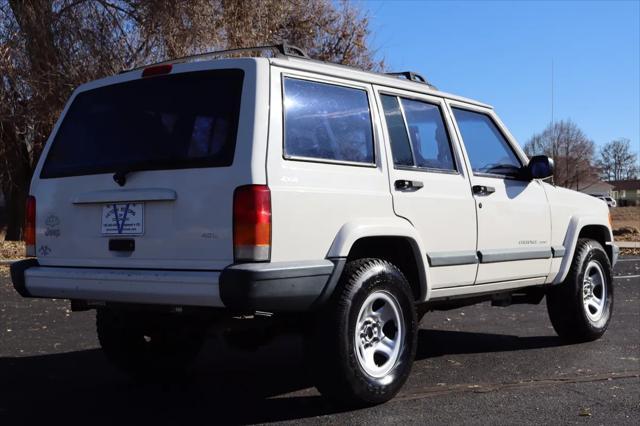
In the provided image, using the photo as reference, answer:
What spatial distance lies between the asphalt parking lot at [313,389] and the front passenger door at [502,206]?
2.47 ft

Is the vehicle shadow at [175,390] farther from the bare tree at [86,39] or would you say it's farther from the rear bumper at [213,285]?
the bare tree at [86,39]

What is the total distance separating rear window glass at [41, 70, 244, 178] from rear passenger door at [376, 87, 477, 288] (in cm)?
118

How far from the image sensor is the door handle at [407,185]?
16.2ft

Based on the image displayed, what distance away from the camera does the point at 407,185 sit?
500 centimetres

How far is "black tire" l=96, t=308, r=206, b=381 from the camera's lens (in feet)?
16.6

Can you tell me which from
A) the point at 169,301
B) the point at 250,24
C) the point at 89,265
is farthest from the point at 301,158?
the point at 250,24

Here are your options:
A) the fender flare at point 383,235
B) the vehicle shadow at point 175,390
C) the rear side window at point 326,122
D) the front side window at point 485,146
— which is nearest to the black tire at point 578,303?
the vehicle shadow at point 175,390

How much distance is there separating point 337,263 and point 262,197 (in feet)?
2.06

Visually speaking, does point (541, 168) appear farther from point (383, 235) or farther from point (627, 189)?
point (627, 189)

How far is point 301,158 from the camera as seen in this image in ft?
14.3

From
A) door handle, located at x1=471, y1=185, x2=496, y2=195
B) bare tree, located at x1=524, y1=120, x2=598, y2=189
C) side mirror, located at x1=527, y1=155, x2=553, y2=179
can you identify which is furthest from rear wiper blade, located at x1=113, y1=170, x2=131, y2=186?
bare tree, located at x1=524, y1=120, x2=598, y2=189

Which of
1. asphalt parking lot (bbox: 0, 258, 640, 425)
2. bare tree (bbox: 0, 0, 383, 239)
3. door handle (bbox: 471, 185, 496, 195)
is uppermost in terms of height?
bare tree (bbox: 0, 0, 383, 239)

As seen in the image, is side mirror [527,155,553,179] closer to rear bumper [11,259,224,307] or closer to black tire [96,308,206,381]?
black tire [96,308,206,381]

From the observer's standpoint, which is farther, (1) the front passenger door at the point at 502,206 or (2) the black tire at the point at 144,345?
(1) the front passenger door at the point at 502,206
